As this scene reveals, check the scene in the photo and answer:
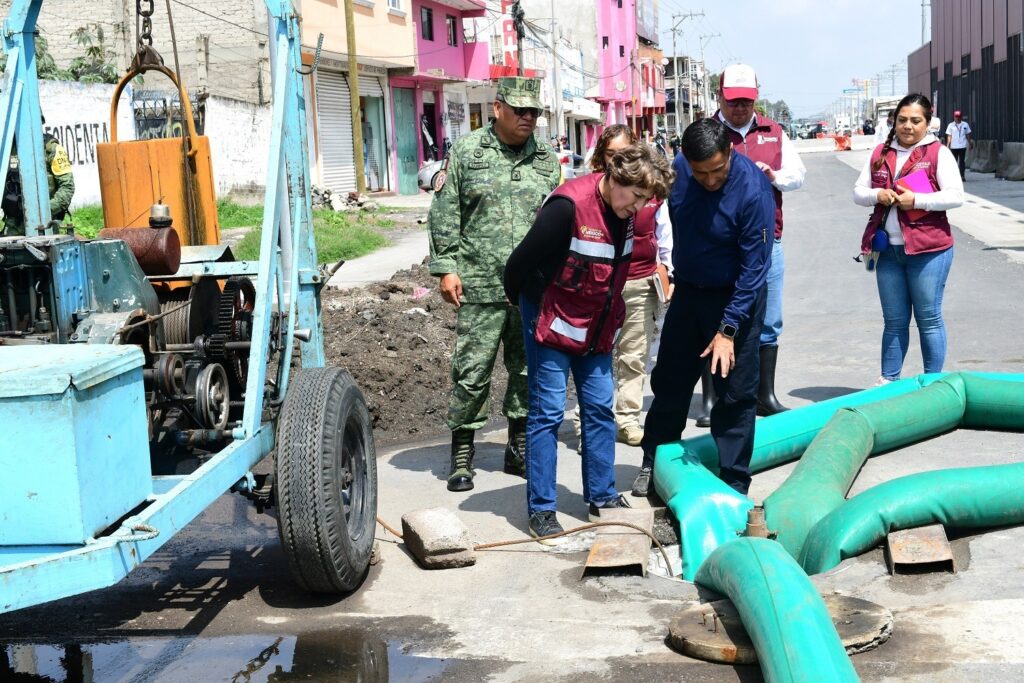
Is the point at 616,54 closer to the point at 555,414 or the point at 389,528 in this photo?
the point at 555,414

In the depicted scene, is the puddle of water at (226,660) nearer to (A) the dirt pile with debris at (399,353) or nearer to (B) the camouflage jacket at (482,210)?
(B) the camouflage jacket at (482,210)

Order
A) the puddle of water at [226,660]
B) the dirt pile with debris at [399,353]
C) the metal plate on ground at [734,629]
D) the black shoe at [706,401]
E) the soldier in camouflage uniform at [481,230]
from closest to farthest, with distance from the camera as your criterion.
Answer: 1. the metal plate on ground at [734,629]
2. the puddle of water at [226,660]
3. the soldier in camouflage uniform at [481,230]
4. the black shoe at [706,401]
5. the dirt pile with debris at [399,353]

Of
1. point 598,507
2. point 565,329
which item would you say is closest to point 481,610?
point 598,507

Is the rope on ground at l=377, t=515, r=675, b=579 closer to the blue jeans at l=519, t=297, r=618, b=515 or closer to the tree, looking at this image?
the blue jeans at l=519, t=297, r=618, b=515

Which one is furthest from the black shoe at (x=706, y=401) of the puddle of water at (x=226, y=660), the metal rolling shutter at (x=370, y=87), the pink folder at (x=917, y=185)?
the metal rolling shutter at (x=370, y=87)

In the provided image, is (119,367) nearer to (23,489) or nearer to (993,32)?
(23,489)

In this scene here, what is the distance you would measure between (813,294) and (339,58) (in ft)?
63.6

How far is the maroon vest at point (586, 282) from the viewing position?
16.5 feet

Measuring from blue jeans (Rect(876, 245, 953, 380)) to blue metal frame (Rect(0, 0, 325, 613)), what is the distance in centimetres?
361

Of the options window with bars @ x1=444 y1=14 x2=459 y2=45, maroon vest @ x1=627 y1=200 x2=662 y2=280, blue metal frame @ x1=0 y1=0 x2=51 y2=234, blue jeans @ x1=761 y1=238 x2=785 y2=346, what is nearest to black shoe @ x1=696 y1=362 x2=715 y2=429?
blue jeans @ x1=761 y1=238 x2=785 y2=346

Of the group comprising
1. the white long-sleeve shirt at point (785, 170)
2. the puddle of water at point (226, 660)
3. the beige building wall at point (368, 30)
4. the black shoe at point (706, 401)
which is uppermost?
the beige building wall at point (368, 30)

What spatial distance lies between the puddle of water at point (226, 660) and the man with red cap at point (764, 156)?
309cm

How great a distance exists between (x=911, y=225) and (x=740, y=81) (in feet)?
4.68

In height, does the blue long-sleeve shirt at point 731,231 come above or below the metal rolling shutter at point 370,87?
below
